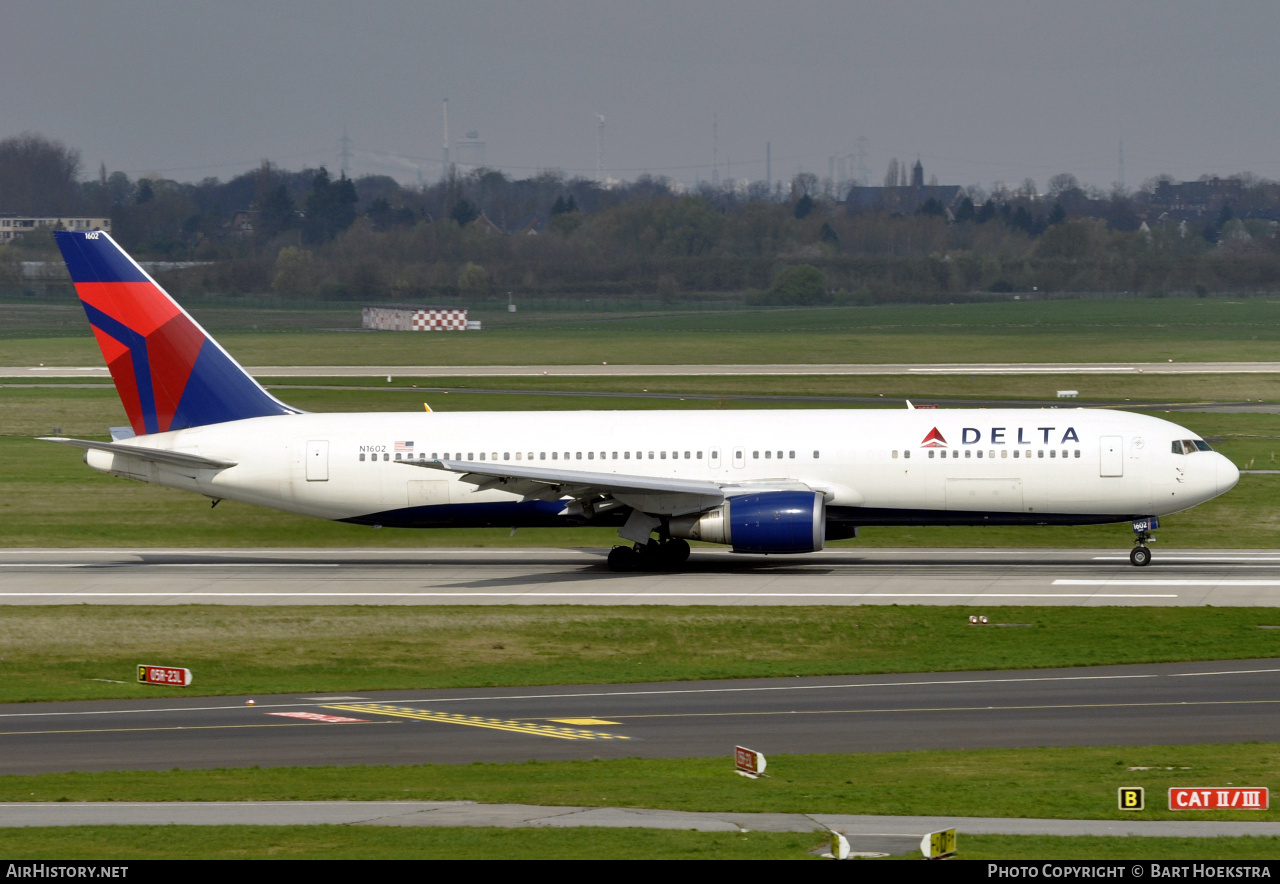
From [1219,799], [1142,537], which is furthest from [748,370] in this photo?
[1219,799]

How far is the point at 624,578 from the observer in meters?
42.2

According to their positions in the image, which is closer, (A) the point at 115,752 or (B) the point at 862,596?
(A) the point at 115,752

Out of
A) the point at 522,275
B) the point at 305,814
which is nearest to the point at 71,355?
the point at 522,275

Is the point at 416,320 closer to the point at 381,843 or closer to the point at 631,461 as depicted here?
the point at 631,461

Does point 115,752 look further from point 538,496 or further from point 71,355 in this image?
point 71,355

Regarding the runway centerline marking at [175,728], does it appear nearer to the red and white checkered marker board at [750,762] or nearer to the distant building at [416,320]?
the red and white checkered marker board at [750,762]

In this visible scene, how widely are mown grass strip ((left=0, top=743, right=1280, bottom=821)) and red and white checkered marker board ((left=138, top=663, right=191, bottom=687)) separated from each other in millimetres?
6961

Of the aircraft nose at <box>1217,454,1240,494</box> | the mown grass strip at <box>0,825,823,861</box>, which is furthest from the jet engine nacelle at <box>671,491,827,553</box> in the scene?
Result: the mown grass strip at <box>0,825,823,861</box>

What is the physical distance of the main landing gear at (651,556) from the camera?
43.5 meters

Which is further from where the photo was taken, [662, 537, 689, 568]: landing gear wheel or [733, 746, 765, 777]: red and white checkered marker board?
[662, 537, 689, 568]: landing gear wheel

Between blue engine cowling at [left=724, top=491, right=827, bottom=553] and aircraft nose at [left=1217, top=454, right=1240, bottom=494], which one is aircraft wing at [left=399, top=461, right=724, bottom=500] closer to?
blue engine cowling at [left=724, top=491, right=827, bottom=553]

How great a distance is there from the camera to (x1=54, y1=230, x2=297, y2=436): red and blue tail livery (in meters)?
44.2

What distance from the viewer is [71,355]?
4734 inches
